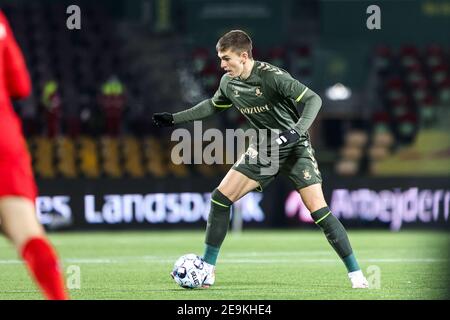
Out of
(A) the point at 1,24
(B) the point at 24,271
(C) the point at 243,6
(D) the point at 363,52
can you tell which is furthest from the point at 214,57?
(A) the point at 1,24

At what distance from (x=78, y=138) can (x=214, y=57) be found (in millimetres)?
3351

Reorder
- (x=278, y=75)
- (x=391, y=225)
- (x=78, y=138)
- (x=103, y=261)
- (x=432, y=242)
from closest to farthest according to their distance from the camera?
(x=278, y=75) < (x=103, y=261) < (x=432, y=242) < (x=391, y=225) < (x=78, y=138)

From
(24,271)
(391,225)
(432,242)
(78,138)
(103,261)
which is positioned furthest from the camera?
(78,138)

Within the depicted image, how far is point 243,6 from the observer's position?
68.9 feet

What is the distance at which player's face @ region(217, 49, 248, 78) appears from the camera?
872 cm

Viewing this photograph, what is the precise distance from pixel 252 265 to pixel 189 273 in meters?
2.29

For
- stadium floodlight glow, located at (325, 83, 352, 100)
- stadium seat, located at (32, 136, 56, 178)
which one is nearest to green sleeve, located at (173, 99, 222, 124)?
stadium seat, located at (32, 136, 56, 178)

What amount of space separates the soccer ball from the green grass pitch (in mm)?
88

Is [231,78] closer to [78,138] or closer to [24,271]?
[24,271]

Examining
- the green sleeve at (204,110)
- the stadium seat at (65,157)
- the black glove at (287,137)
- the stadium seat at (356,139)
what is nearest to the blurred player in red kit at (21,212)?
the black glove at (287,137)

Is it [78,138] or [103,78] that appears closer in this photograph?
[78,138]

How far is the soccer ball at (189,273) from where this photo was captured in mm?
8859

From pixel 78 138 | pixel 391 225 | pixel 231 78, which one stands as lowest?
pixel 391 225

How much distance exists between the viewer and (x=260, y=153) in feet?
29.6
